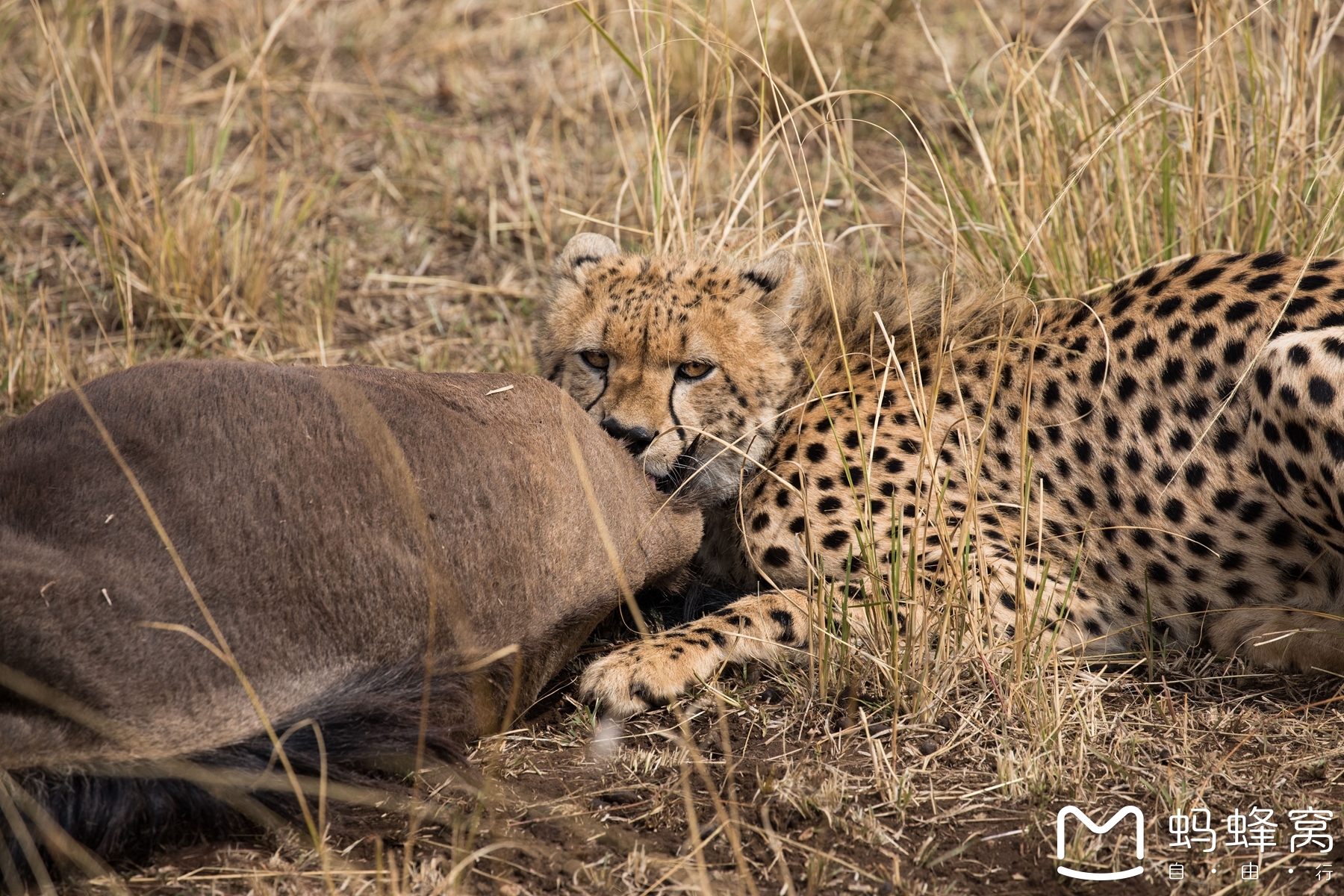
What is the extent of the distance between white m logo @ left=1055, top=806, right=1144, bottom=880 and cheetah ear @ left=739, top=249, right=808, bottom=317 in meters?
1.51

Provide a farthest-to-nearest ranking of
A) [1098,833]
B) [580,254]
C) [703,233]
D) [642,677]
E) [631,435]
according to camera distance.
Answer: [703,233]
[580,254]
[631,435]
[642,677]
[1098,833]

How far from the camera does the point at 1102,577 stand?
312cm

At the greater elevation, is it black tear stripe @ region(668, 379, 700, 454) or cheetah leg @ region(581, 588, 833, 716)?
black tear stripe @ region(668, 379, 700, 454)

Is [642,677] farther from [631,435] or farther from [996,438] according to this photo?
[996,438]

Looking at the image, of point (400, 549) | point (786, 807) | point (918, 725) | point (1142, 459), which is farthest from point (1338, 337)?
point (400, 549)

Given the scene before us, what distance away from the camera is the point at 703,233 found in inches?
177

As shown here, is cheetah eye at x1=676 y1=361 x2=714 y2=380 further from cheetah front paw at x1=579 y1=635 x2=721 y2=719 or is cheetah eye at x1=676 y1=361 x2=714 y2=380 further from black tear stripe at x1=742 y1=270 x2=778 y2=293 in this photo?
cheetah front paw at x1=579 y1=635 x2=721 y2=719

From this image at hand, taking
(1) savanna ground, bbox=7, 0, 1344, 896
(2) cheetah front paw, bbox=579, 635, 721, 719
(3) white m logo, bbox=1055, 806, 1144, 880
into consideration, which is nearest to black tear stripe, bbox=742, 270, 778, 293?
(1) savanna ground, bbox=7, 0, 1344, 896

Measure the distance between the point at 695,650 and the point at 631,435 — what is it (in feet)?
1.84

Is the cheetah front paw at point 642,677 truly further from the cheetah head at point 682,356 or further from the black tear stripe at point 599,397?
the black tear stripe at point 599,397

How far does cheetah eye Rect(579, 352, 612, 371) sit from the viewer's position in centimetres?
331

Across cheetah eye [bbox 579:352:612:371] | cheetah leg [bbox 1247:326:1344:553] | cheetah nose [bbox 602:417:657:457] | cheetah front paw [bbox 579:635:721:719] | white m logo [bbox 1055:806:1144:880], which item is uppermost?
cheetah leg [bbox 1247:326:1344:553]

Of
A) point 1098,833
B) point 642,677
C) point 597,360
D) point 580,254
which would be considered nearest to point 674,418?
point 597,360

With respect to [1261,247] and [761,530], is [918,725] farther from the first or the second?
[1261,247]
